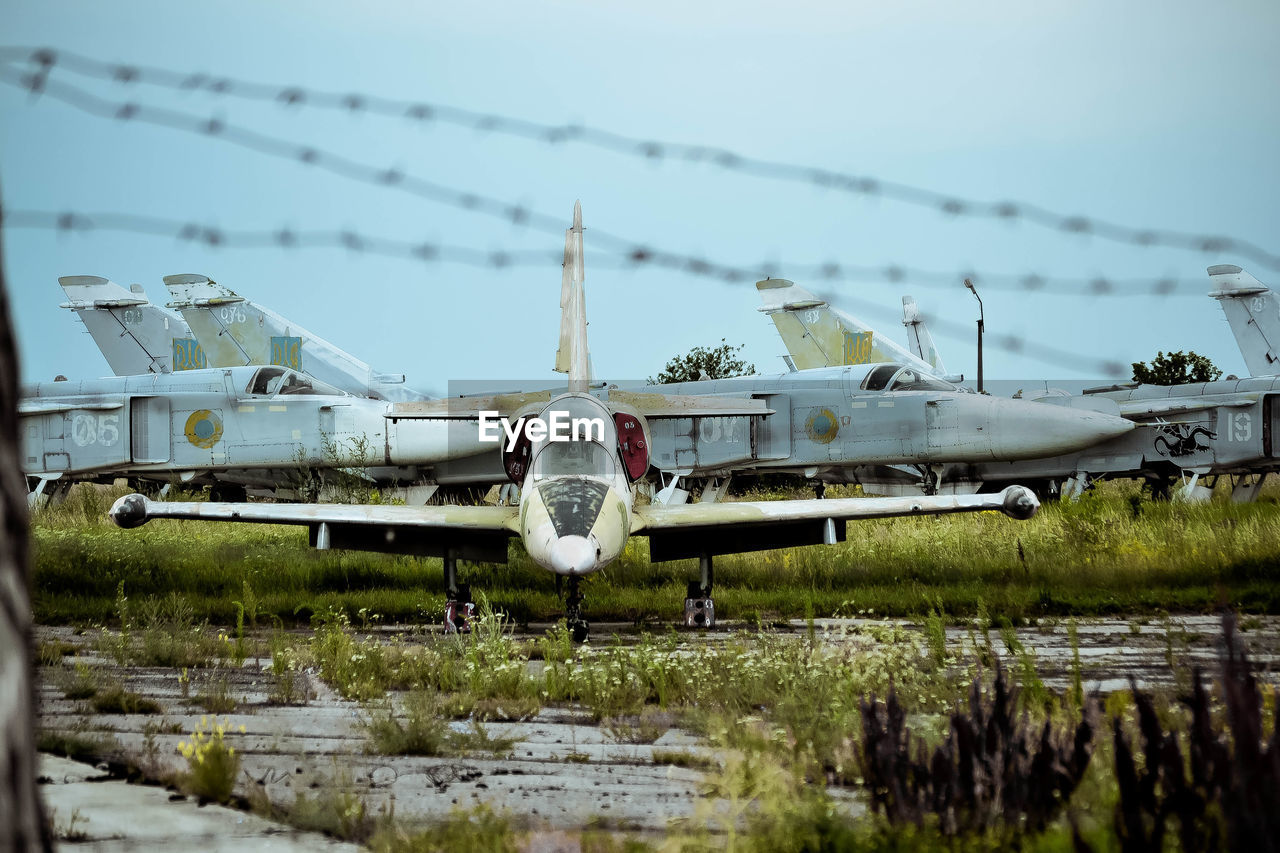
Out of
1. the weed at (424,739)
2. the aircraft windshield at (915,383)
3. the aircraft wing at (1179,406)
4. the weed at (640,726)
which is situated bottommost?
the weed at (640,726)

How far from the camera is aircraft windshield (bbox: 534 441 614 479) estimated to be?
10344 millimetres

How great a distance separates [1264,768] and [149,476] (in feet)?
67.2

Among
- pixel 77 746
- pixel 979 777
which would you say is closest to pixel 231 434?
pixel 77 746

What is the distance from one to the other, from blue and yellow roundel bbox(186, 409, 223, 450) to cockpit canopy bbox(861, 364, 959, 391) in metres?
11.5

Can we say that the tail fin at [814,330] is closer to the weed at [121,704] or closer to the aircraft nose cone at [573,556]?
the aircraft nose cone at [573,556]

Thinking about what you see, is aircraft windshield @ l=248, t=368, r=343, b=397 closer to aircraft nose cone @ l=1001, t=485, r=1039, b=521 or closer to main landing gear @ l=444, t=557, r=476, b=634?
main landing gear @ l=444, t=557, r=476, b=634

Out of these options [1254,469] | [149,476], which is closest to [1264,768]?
[149,476]

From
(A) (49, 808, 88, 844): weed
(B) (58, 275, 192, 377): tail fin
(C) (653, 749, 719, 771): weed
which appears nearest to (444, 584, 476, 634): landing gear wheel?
(C) (653, 749, 719, 771): weed

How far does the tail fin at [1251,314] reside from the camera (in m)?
25.4

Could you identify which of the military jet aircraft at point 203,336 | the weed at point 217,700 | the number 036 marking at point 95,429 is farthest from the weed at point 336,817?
the military jet aircraft at point 203,336

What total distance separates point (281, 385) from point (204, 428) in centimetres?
159

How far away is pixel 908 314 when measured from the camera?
33938mm

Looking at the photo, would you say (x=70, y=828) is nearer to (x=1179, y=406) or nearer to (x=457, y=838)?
(x=457, y=838)

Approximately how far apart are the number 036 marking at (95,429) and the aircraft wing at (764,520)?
12.5 metres
